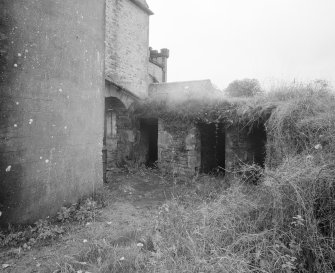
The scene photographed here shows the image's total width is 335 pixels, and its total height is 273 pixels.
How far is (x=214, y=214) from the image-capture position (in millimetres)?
3840

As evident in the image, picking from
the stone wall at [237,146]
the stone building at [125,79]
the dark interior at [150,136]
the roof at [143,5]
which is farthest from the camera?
the roof at [143,5]

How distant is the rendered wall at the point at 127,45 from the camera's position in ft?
37.8

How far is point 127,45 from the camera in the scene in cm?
1257

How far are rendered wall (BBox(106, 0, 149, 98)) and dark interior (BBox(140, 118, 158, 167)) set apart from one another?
1996 millimetres

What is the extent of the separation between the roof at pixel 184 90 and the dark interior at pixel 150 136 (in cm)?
120

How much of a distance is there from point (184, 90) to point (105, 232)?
8.08 meters

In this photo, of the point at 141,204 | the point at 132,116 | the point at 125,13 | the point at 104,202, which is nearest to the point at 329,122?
the point at 141,204

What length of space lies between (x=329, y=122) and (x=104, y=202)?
5100mm

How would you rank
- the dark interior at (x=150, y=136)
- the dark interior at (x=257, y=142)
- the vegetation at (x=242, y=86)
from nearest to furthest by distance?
the dark interior at (x=257, y=142), the dark interior at (x=150, y=136), the vegetation at (x=242, y=86)

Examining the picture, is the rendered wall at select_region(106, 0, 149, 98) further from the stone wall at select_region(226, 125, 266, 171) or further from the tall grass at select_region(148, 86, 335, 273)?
the tall grass at select_region(148, 86, 335, 273)

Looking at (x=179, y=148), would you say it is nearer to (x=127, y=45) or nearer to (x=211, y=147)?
(x=211, y=147)

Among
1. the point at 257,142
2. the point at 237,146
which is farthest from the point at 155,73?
the point at 237,146

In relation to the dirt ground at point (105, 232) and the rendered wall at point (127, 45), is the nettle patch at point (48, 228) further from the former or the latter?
the rendered wall at point (127, 45)

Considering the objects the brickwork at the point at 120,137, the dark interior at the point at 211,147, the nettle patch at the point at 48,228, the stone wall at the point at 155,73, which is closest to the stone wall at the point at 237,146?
the dark interior at the point at 211,147
